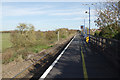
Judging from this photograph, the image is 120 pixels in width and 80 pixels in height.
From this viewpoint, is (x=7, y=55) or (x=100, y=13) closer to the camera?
(x=100, y=13)

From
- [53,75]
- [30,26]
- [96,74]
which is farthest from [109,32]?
[30,26]

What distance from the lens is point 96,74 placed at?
7801 millimetres

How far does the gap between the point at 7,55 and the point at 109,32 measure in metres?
11.7

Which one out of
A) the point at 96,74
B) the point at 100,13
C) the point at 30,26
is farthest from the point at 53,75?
the point at 30,26

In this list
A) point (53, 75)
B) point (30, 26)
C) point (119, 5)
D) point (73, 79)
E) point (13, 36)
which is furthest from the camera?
point (30, 26)

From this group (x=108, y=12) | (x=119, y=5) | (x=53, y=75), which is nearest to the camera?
(x=53, y=75)

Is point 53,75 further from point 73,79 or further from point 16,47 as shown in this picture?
point 16,47

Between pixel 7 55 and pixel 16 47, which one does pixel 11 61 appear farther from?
pixel 16 47

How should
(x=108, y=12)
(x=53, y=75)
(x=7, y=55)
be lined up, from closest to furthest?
(x=53, y=75) < (x=108, y=12) < (x=7, y=55)

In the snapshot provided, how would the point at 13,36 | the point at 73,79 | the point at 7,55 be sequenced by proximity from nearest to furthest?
the point at 73,79 → the point at 7,55 → the point at 13,36

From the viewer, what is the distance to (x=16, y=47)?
1033 inches

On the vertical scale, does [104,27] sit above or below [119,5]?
below

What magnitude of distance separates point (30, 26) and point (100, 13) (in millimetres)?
18135

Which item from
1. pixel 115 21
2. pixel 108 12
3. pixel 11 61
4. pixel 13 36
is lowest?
pixel 11 61
